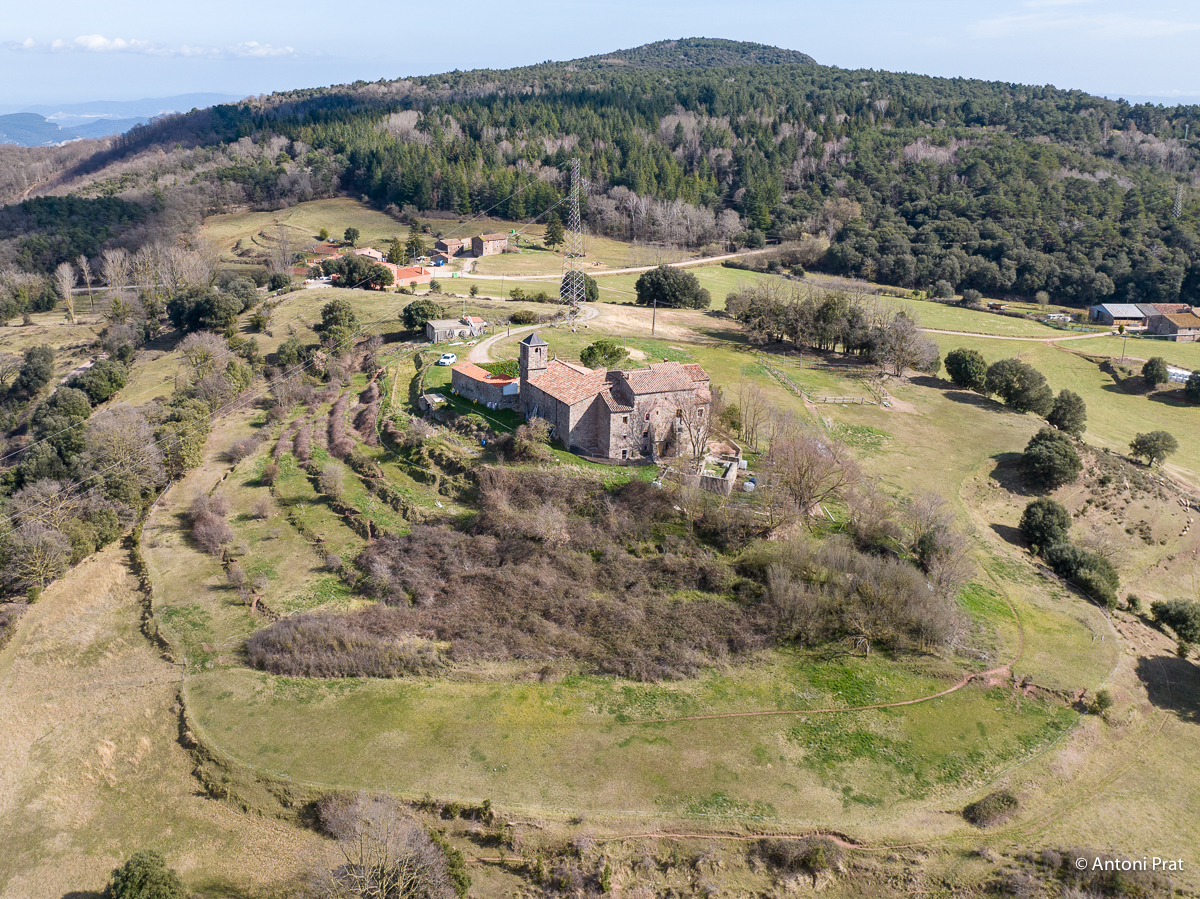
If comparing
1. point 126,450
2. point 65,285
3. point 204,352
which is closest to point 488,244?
point 204,352

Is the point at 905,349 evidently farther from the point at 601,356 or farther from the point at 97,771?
the point at 97,771

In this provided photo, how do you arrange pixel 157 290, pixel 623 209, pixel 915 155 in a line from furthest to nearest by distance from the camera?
pixel 915 155 → pixel 623 209 → pixel 157 290

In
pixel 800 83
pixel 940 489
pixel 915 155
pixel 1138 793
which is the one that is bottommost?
pixel 1138 793

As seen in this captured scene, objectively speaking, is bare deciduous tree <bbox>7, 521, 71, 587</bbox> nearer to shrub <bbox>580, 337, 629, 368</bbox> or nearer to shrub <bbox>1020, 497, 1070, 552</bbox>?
shrub <bbox>580, 337, 629, 368</bbox>

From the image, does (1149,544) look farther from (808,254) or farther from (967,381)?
(808,254)

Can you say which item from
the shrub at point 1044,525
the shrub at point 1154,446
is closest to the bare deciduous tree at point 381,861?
the shrub at point 1044,525

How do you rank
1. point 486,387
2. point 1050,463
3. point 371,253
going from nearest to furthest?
point 1050,463
point 486,387
point 371,253

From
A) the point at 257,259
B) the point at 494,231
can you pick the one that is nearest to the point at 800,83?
the point at 494,231
